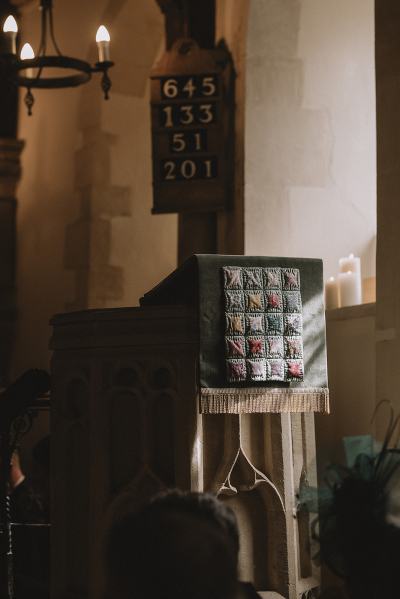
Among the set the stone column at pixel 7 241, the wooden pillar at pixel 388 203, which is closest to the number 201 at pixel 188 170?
the wooden pillar at pixel 388 203

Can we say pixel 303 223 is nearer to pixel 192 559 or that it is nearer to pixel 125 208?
pixel 125 208

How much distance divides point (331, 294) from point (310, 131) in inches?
33.4

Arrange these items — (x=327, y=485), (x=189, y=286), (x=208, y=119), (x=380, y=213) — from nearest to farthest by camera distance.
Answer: (x=327, y=485)
(x=189, y=286)
(x=380, y=213)
(x=208, y=119)

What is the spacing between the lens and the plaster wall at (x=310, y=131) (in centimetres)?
495

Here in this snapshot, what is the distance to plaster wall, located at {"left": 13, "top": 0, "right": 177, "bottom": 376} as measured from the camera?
6945 mm

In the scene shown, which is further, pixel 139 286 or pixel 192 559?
pixel 139 286

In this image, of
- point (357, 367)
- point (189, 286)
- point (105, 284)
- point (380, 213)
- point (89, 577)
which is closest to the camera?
point (89, 577)

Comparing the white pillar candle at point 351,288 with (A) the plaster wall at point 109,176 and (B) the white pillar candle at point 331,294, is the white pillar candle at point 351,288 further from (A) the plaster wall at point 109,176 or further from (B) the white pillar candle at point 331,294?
(A) the plaster wall at point 109,176

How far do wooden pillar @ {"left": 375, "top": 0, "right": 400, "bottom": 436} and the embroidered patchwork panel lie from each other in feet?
1.62

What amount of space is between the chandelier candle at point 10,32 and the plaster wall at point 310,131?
45.1 inches

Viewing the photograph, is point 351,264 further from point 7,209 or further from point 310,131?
point 7,209

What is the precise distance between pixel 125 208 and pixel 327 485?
5.29 meters

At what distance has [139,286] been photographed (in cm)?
702

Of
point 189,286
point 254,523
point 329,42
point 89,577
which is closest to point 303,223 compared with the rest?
point 329,42
